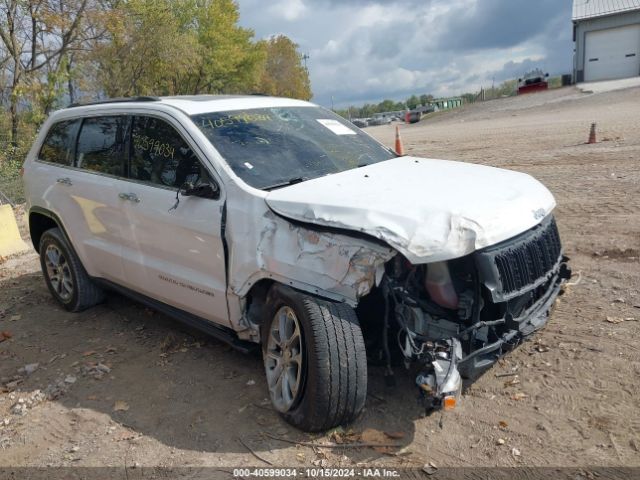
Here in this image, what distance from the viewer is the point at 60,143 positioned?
5.31 meters

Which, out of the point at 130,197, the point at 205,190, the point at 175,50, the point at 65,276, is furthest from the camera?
the point at 175,50

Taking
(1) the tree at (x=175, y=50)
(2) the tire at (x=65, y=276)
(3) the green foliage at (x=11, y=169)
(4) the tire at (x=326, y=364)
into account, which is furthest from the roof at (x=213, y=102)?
(1) the tree at (x=175, y=50)

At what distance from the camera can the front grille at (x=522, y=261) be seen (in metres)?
2.98

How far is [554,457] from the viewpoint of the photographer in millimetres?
2854

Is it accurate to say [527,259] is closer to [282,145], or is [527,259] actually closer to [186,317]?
[282,145]

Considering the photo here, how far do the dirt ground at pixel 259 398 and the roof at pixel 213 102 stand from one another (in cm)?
187

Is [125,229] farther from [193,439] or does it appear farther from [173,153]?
[193,439]

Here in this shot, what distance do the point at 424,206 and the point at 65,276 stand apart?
400 cm

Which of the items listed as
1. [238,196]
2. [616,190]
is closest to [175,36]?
[616,190]

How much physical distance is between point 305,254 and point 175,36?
1270 inches

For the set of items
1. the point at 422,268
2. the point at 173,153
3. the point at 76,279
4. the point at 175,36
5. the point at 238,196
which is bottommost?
the point at 76,279

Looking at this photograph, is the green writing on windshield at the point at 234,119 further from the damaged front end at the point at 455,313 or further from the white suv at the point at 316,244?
the damaged front end at the point at 455,313

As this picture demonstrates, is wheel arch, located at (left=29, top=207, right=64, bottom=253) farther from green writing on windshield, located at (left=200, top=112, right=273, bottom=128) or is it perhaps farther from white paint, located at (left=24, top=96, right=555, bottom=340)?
green writing on windshield, located at (left=200, top=112, right=273, bottom=128)

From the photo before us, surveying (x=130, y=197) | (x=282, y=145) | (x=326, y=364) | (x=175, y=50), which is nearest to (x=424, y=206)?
(x=326, y=364)
